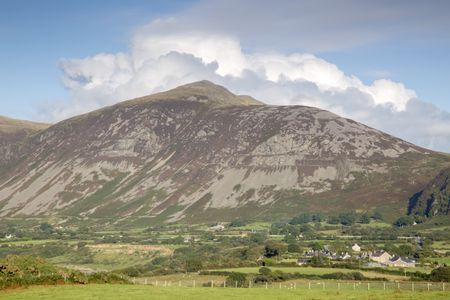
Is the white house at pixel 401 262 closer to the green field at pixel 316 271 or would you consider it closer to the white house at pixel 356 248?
the green field at pixel 316 271

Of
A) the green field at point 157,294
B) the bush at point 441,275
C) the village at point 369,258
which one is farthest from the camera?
the village at point 369,258

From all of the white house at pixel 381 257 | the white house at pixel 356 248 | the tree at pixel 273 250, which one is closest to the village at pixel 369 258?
the white house at pixel 381 257

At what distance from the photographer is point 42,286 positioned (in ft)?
231

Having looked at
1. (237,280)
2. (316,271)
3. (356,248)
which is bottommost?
(237,280)

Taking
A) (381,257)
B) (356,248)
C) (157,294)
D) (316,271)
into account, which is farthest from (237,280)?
(356,248)

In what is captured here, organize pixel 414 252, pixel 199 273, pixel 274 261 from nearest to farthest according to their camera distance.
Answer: pixel 199 273 → pixel 274 261 → pixel 414 252

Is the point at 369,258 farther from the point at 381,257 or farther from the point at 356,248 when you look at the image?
the point at 356,248

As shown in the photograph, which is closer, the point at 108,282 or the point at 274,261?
the point at 108,282

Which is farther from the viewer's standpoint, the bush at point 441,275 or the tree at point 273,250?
the tree at point 273,250

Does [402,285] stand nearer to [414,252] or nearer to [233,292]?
[233,292]

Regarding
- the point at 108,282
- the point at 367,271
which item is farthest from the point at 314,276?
the point at 108,282

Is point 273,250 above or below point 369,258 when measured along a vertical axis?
above

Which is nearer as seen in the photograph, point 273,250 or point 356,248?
point 273,250

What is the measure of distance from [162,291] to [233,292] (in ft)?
A: 24.8
